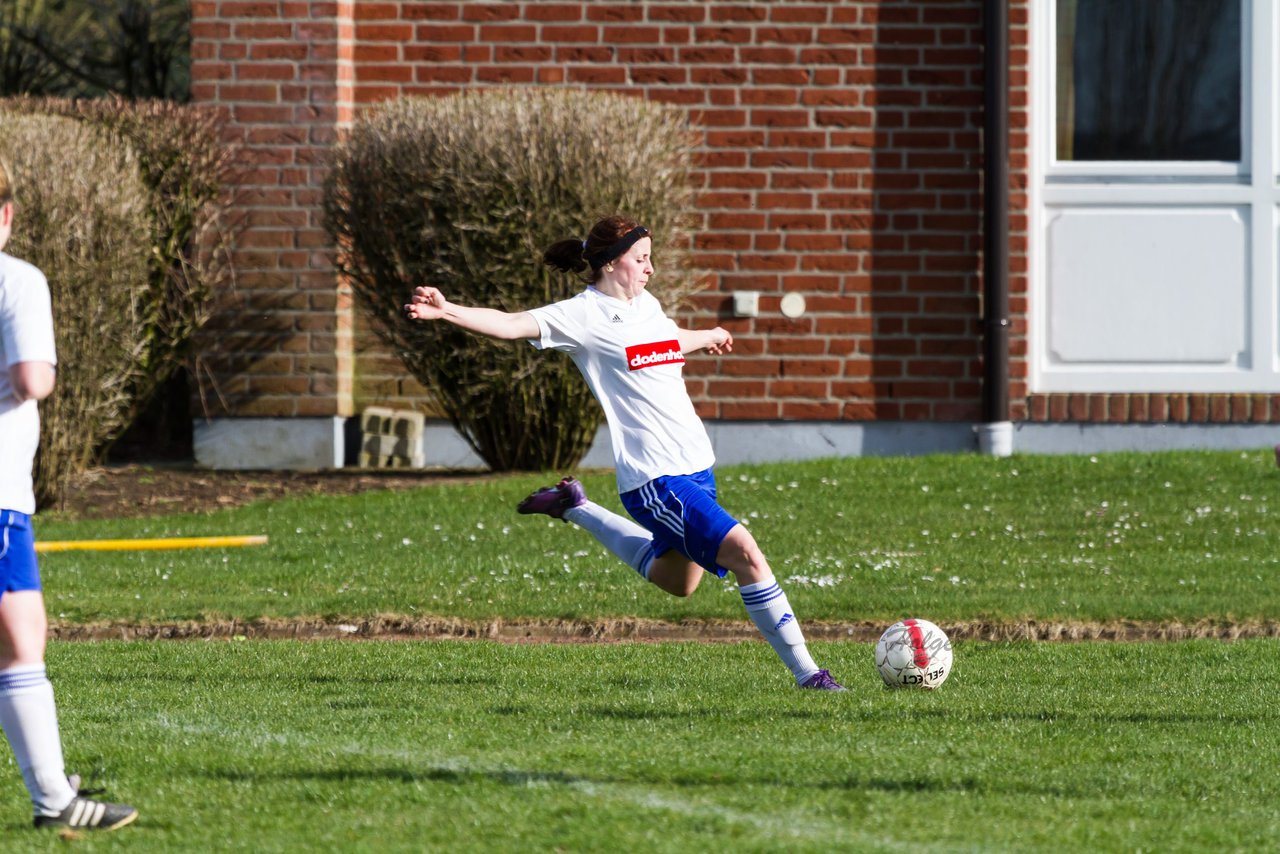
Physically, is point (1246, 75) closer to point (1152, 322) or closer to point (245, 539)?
point (1152, 322)

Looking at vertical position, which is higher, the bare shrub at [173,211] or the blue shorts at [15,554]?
the bare shrub at [173,211]

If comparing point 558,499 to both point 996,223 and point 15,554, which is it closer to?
point 15,554

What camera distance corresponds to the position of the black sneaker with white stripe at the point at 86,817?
4426 mm

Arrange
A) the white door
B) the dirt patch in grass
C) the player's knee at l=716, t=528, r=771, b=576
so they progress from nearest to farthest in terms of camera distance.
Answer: the player's knee at l=716, t=528, r=771, b=576, the dirt patch in grass, the white door

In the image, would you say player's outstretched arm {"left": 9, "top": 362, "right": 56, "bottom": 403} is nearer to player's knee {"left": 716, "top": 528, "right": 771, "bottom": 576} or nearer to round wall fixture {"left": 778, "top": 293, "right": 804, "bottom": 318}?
player's knee {"left": 716, "top": 528, "right": 771, "bottom": 576}

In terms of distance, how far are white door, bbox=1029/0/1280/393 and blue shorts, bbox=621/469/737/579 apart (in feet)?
26.1

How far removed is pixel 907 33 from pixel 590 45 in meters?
2.48

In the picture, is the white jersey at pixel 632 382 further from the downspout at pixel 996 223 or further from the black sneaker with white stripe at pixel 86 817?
the downspout at pixel 996 223

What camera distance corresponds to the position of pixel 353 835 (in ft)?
14.4

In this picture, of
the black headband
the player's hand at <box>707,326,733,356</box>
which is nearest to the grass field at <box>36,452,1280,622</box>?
the player's hand at <box>707,326,733,356</box>

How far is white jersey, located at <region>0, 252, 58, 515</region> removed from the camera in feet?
14.0

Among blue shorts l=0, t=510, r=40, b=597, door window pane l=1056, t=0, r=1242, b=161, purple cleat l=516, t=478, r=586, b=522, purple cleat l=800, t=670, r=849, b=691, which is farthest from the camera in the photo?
door window pane l=1056, t=0, r=1242, b=161

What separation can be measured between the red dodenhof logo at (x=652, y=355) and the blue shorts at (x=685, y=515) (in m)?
0.45

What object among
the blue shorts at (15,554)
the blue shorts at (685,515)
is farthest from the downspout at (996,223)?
the blue shorts at (15,554)
